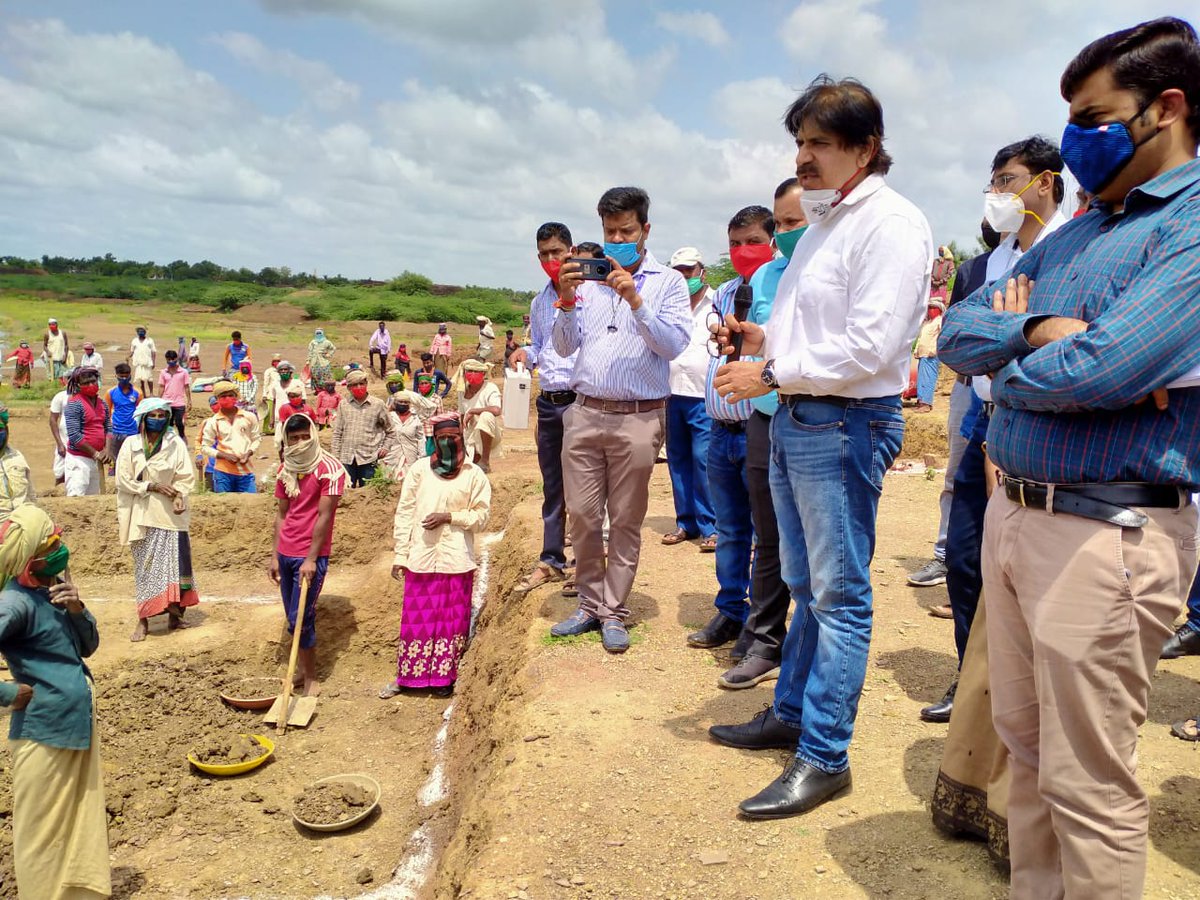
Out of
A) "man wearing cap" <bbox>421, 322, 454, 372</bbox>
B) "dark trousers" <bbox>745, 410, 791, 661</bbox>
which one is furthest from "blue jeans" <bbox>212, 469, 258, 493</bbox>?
"man wearing cap" <bbox>421, 322, 454, 372</bbox>

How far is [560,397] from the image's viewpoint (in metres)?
6.01

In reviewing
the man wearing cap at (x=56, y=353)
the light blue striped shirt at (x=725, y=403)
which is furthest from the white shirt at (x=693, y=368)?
the man wearing cap at (x=56, y=353)

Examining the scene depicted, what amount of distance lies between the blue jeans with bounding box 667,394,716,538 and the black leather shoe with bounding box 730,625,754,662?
6.87 ft

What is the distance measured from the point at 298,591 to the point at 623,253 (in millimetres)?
4198

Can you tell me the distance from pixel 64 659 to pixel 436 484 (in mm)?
2762

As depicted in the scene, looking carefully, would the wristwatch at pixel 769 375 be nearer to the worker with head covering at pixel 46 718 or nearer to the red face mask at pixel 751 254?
the red face mask at pixel 751 254

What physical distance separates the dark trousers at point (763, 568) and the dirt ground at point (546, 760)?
28 centimetres

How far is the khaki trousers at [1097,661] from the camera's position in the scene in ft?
6.13

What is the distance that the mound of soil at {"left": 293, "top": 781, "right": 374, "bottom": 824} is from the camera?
517cm

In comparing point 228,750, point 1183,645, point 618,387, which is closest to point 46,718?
point 228,750

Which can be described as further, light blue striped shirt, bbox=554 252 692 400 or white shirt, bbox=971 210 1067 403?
light blue striped shirt, bbox=554 252 692 400

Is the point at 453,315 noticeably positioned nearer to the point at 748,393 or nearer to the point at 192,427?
the point at 192,427

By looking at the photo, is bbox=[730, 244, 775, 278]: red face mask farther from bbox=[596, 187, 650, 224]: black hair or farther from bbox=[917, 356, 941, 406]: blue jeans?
bbox=[917, 356, 941, 406]: blue jeans

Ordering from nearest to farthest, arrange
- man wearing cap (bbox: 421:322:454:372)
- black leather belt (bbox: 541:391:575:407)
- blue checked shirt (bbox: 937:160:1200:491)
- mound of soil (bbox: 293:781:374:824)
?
blue checked shirt (bbox: 937:160:1200:491), mound of soil (bbox: 293:781:374:824), black leather belt (bbox: 541:391:575:407), man wearing cap (bbox: 421:322:454:372)
